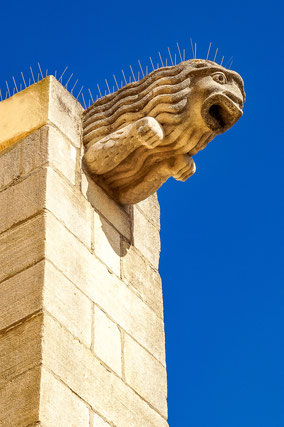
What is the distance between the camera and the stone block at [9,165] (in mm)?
6484

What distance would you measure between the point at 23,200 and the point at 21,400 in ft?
4.68

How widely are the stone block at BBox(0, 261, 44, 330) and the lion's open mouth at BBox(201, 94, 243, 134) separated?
5.01 feet

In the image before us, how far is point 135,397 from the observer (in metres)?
6.06

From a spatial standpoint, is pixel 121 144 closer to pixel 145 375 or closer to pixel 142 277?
pixel 142 277

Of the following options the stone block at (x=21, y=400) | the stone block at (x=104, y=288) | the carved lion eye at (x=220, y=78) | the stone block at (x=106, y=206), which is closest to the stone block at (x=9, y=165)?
the stone block at (x=106, y=206)

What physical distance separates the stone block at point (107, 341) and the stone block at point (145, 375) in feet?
0.27

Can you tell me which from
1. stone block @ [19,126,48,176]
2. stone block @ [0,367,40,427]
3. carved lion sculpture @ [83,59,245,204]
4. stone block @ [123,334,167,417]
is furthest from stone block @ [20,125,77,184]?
stone block @ [0,367,40,427]

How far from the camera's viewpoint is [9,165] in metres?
6.59

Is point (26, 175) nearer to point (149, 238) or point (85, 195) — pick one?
point (85, 195)

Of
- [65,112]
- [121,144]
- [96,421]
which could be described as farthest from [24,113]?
[96,421]

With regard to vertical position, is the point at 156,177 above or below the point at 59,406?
above

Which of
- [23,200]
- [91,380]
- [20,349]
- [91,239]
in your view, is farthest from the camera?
[91,239]

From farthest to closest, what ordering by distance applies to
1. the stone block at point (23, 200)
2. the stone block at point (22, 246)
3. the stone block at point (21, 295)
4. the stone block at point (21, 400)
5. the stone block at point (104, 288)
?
the stone block at point (23, 200) → the stone block at point (104, 288) → the stone block at point (22, 246) → the stone block at point (21, 295) → the stone block at point (21, 400)

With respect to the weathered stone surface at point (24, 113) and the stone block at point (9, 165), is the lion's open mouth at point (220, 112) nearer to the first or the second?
the weathered stone surface at point (24, 113)
